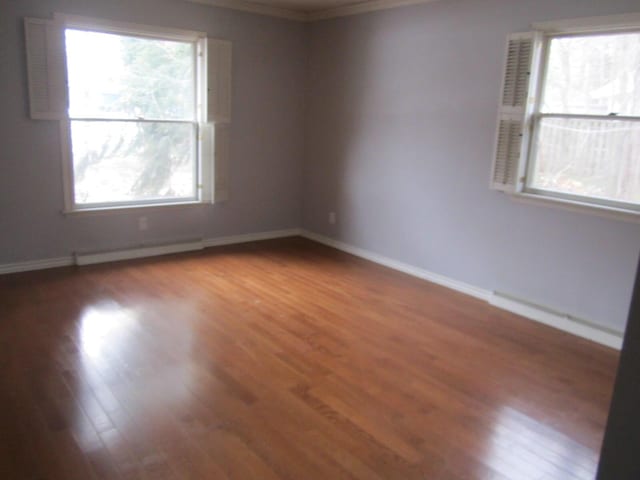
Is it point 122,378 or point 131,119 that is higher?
point 131,119

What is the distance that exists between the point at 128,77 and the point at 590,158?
12.8ft

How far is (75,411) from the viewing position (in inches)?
98.2

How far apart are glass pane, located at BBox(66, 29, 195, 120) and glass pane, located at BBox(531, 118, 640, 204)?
10.9 feet

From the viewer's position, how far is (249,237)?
5.86 m

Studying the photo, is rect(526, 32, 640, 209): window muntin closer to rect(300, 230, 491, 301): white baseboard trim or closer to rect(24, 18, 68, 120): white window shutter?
rect(300, 230, 491, 301): white baseboard trim

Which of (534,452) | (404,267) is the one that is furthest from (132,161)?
(534,452)

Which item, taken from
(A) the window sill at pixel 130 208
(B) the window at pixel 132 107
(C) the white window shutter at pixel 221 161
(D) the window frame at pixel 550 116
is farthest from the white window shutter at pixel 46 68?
(D) the window frame at pixel 550 116

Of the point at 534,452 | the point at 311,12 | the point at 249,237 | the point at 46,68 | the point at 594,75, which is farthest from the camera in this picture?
the point at 249,237

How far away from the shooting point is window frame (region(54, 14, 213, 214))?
4395 mm

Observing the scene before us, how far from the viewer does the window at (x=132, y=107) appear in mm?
4289

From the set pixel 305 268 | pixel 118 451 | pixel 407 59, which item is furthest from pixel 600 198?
pixel 118 451

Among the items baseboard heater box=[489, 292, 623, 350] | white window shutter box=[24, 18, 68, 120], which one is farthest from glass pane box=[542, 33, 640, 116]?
white window shutter box=[24, 18, 68, 120]

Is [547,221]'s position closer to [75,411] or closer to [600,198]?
[600,198]

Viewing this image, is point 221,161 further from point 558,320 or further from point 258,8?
point 558,320
